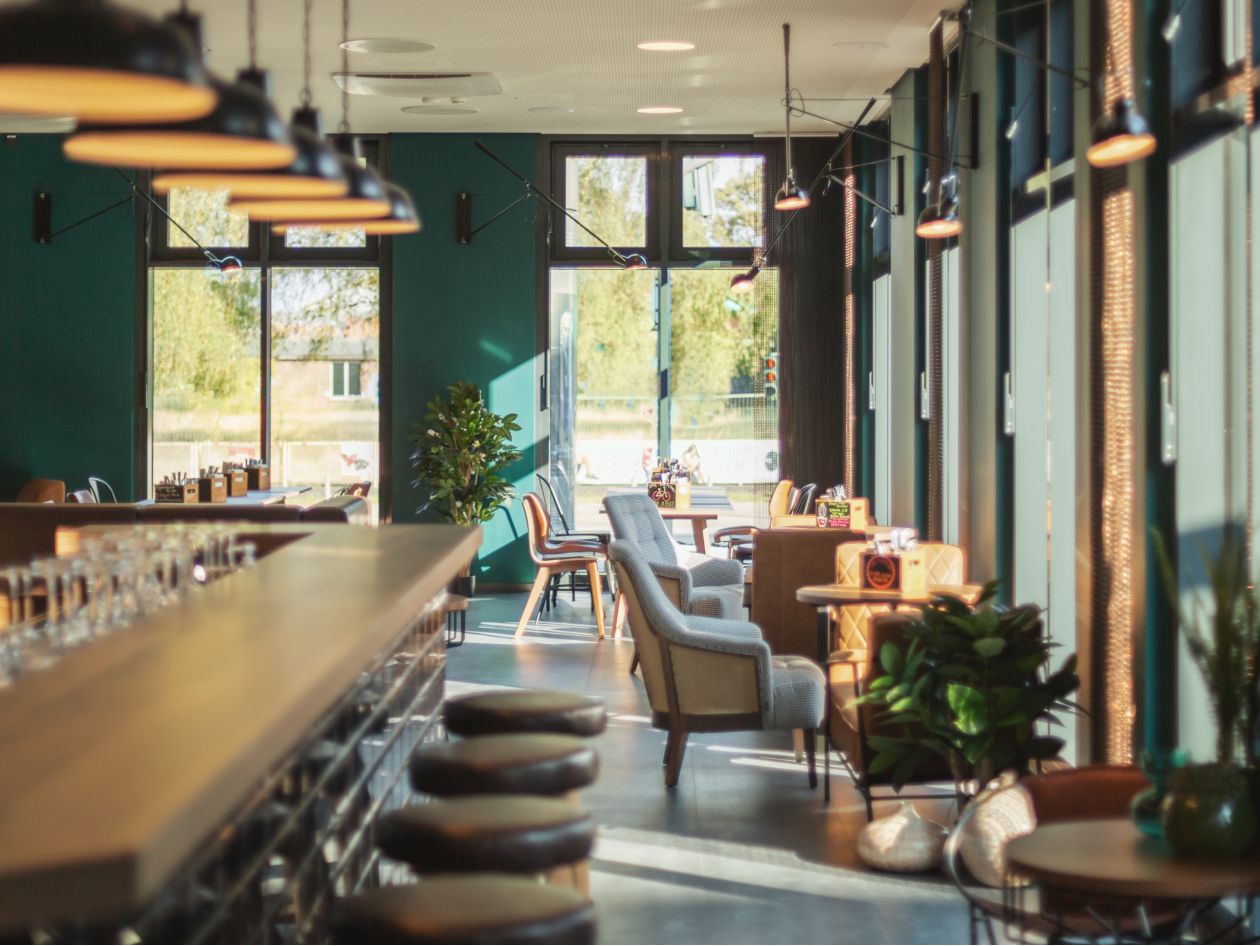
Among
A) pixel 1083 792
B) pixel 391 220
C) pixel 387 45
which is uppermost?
pixel 387 45

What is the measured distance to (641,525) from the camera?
9.07 metres

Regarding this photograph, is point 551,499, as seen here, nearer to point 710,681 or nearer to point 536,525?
point 536,525

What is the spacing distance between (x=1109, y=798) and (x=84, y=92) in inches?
111

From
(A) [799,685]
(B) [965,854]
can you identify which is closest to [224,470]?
(A) [799,685]

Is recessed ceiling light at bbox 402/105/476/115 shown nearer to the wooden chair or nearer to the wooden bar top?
the wooden chair

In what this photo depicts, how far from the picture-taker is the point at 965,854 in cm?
471

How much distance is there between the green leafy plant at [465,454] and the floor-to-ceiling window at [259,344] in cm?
76

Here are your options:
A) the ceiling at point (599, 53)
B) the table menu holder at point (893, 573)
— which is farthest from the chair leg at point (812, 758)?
the ceiling at point (599, 53)

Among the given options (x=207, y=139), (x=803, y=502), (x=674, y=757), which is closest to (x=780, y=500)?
(x=803, y=502)

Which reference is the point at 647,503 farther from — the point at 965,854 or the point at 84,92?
the point at 84,92

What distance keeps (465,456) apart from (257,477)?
176cm

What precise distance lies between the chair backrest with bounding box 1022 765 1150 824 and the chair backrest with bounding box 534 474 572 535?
8626mm

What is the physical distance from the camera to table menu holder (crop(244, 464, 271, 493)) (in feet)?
39.7

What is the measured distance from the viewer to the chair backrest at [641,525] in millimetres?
8781
